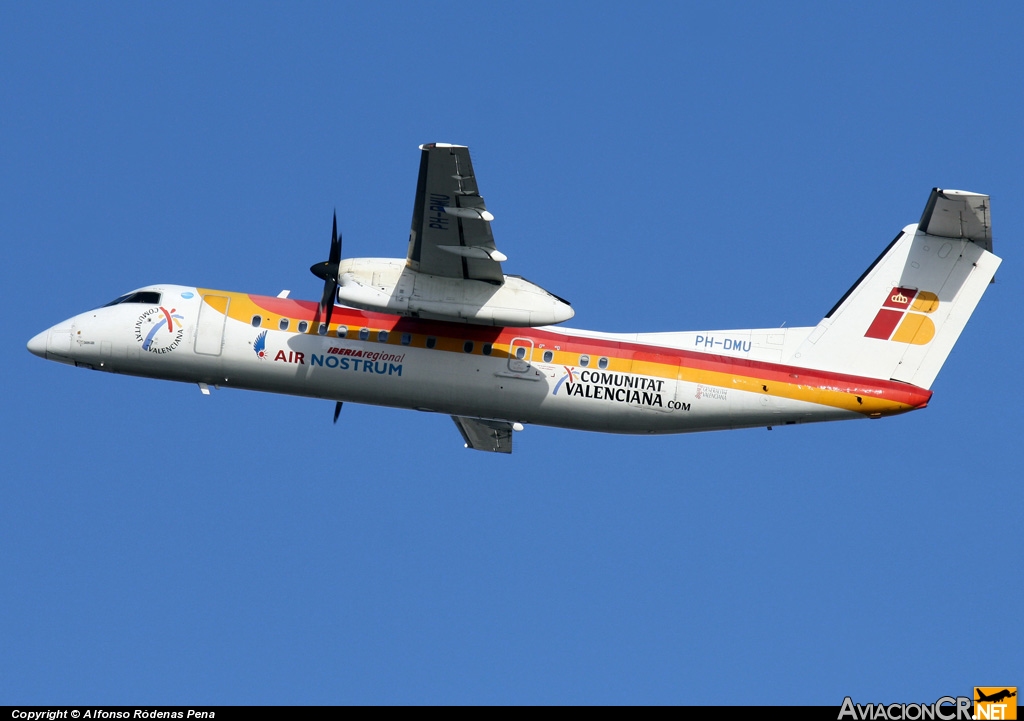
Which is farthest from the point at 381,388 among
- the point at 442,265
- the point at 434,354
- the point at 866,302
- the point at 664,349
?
the point at 866,302

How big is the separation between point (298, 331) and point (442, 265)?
129 inches

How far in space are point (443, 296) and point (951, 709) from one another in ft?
35.5

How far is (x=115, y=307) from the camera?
25.1m

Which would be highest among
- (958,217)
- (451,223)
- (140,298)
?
(958,217)

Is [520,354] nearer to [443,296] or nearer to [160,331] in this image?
[443,296]

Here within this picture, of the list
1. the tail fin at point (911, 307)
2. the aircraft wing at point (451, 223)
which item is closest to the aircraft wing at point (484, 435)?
the aircraft wing at point (451, 223)

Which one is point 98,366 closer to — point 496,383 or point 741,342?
point 496,383

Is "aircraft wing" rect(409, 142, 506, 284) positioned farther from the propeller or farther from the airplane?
the airplane

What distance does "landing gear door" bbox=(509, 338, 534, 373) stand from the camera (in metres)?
23.8

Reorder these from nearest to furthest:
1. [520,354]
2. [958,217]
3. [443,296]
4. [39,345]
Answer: [958,217] → [443,296] → [520,354] → [39,345]

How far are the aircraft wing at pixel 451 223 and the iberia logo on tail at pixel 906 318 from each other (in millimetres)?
6947

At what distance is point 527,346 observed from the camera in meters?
23.9

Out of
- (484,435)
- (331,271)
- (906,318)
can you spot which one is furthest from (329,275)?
(906,318)

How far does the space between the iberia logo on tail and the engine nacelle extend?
5.76m
